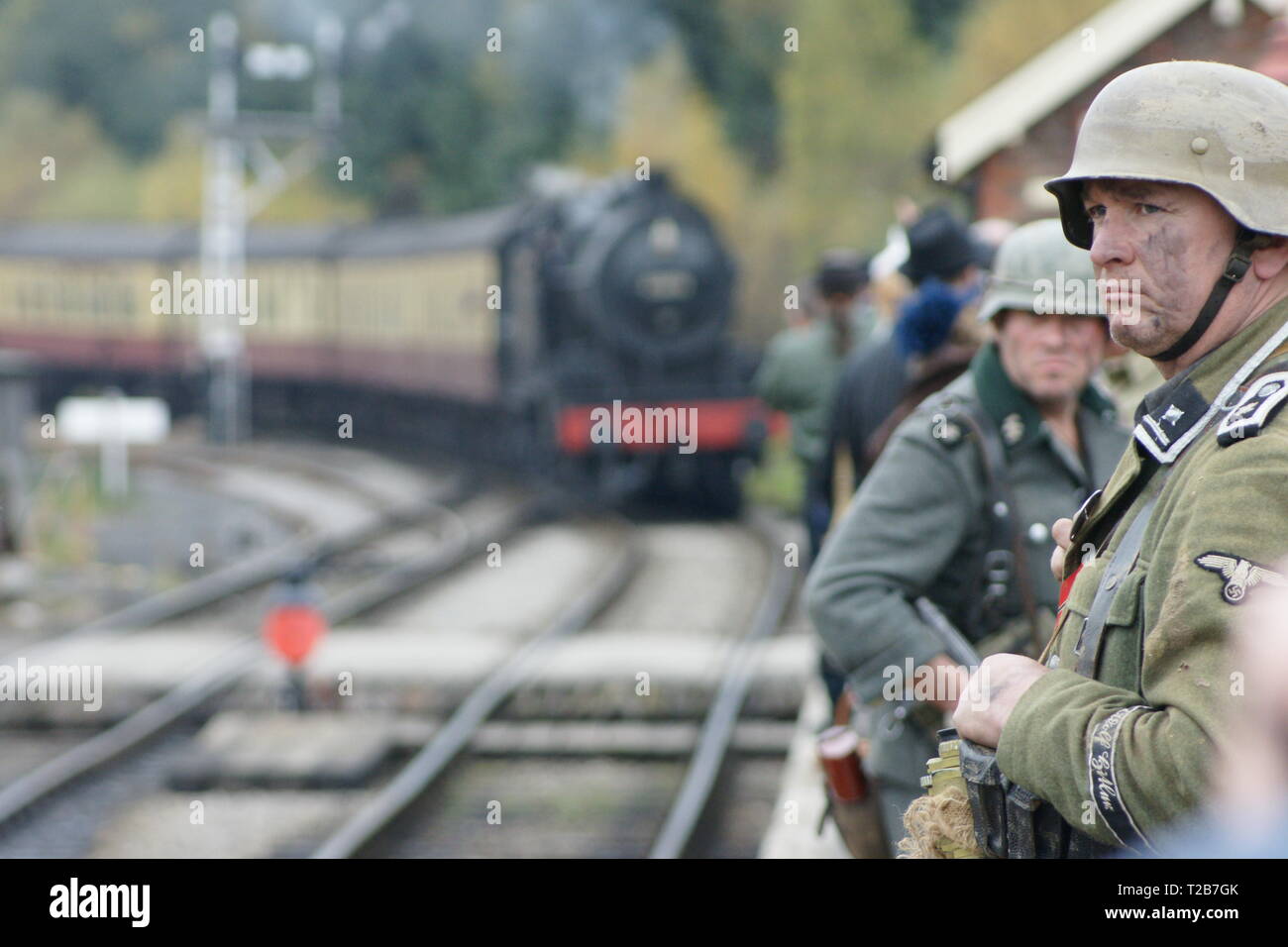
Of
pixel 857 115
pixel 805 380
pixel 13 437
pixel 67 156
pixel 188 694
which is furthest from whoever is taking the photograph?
pixel 67 156

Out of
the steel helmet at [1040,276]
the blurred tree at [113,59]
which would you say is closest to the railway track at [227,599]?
the steel helmet at [1040,276]

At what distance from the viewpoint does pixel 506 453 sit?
22344 mm

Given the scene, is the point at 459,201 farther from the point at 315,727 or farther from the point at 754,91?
the point at 315,727

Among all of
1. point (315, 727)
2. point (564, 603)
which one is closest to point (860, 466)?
point (315, 727)

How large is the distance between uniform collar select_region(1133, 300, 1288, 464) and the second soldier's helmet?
0.38 feet

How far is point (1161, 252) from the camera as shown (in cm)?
201

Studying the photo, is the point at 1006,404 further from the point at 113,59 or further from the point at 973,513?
the point at 113,59

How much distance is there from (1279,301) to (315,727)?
6.80 metres

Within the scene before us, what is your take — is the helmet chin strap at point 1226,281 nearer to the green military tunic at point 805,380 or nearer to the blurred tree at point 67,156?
the green military tunic at point 805,380

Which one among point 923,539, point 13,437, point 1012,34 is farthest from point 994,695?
point 1012,34

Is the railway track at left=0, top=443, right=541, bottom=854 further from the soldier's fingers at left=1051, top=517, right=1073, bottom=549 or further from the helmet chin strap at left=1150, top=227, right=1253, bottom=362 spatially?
the helmet chin strap at left=1150, top=227, right=1253, bottom=362

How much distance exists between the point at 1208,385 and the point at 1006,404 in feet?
4.57

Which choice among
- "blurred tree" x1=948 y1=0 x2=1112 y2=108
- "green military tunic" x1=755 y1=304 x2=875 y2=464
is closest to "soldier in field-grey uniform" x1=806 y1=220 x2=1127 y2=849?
"green military tunic" x1=755 y1=304 x2=875 y2=464

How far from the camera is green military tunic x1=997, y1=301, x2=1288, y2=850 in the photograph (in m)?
1.79
